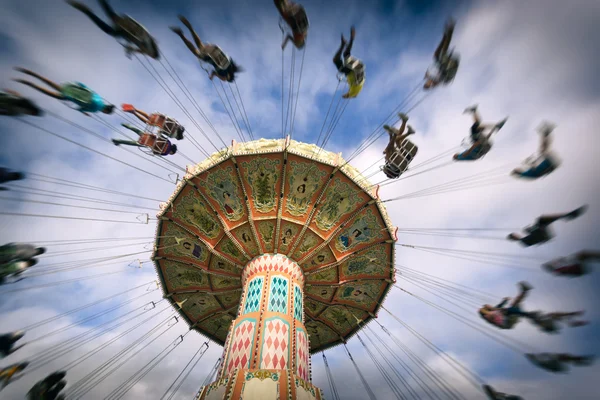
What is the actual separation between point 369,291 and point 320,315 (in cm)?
297

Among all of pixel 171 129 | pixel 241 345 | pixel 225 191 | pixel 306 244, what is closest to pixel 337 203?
pixel 306 244

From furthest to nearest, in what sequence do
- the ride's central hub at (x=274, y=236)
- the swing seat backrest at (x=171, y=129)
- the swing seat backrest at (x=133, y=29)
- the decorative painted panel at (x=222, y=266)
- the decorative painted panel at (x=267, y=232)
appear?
1. the decorative painted panel at (x=222, y=266)
2. the decorative painted panel at (x=267, y=232)
3. the ride's central hub at (x=274, y=236)
4. the swing seat backrest at (x=171, y=129)
5. the swing seat backrest at (x=133, y=29)

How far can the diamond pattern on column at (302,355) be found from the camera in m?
9.71

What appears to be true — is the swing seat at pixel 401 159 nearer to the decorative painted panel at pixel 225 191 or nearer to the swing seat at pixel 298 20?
the swing seat at pixel 298 20

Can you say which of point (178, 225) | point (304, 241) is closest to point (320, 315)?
point (304, 241)

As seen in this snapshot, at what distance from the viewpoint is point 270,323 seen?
1008cm

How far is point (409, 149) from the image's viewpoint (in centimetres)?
1000

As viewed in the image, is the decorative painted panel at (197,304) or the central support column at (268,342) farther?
the decorative painted panel at (197,304)

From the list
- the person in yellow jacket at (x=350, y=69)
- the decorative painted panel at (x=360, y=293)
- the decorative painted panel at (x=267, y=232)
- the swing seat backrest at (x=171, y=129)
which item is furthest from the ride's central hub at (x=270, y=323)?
the person in yellow jacket at (x=350, y=69)

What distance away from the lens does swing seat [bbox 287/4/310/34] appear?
716 cm

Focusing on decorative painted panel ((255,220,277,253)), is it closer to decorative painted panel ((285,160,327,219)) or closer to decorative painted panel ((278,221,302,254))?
decorative painted panel ((278,221,302,254))

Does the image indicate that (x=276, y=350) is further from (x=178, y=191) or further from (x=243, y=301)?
(x=178, y=191)

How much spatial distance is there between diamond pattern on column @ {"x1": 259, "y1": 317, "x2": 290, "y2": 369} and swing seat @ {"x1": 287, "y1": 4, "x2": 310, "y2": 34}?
8.76m

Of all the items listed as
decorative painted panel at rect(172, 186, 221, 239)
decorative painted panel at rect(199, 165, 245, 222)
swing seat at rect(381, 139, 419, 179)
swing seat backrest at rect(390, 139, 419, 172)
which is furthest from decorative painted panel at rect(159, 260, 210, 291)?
swing seat backrest at rect(390, 139, 419, 172)
